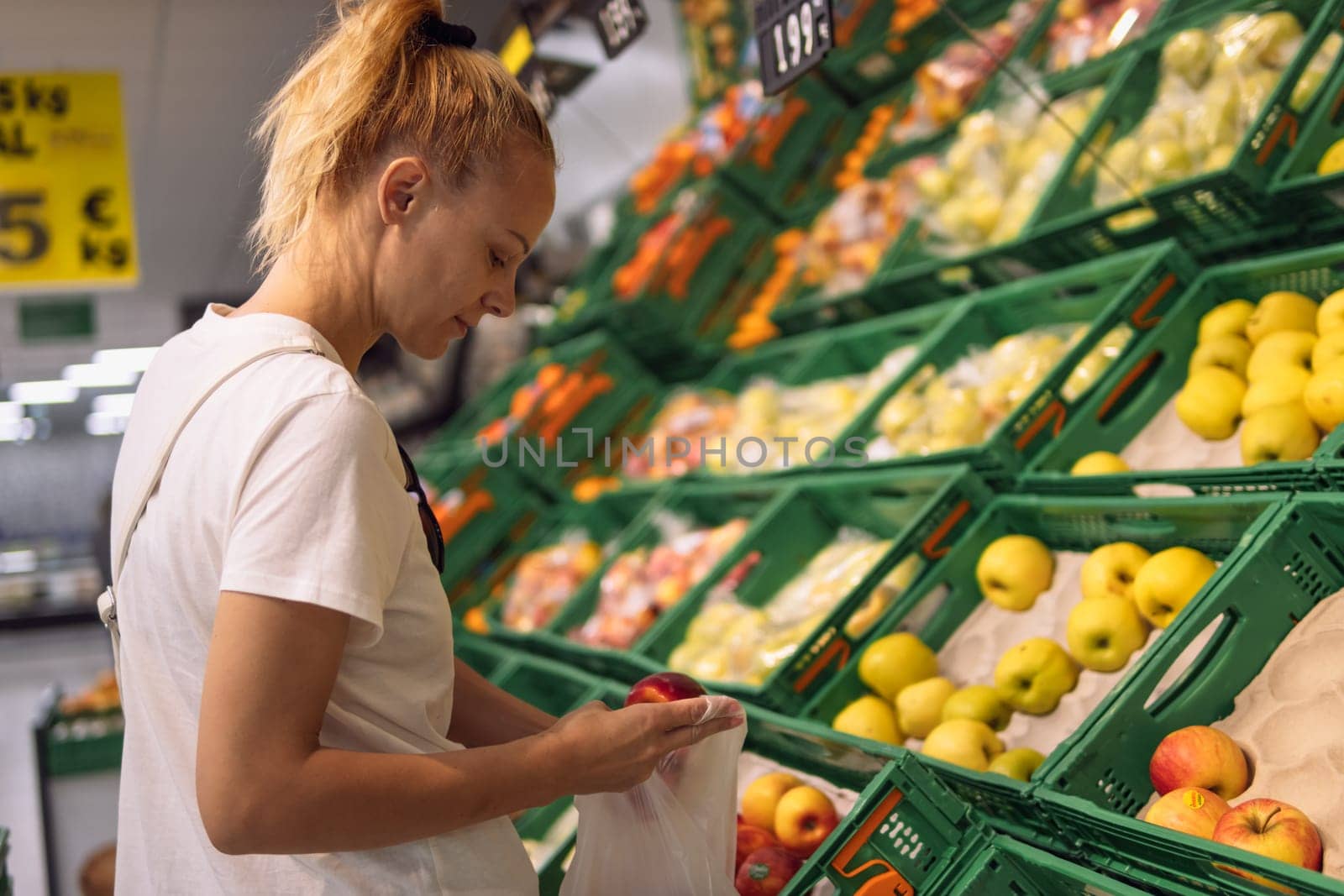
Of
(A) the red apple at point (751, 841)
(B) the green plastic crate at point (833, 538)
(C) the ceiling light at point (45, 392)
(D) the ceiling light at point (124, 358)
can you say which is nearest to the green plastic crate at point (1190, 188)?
(B) the green plastic crate at point (833, 538)

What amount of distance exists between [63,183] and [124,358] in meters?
6.13

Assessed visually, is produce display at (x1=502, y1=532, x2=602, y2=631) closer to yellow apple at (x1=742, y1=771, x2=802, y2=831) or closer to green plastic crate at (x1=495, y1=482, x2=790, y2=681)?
green plastic crate at (x1=495, y1=482, x2=790, y2=681)

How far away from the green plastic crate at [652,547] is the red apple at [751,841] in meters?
0.79

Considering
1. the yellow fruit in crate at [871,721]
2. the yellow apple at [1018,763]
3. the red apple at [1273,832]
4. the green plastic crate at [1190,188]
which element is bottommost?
the yellow fruit in crate at [871,721]

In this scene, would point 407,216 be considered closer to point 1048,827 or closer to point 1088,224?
point 1048,827

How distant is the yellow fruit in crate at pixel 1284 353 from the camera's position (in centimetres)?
210

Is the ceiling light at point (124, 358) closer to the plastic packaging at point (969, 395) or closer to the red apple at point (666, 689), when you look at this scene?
the plastic packaging at point (969, 395)

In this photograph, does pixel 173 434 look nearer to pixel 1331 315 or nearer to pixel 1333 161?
pixel 1331 315

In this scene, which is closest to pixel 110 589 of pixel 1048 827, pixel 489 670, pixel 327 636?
pixel 327 636

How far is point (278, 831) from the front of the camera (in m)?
0.93

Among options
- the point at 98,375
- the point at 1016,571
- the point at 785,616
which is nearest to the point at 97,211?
the point at 785,616

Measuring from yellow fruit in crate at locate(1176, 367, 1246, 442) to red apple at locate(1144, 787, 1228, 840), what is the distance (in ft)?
3.09

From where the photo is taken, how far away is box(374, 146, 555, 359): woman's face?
1.11 meters

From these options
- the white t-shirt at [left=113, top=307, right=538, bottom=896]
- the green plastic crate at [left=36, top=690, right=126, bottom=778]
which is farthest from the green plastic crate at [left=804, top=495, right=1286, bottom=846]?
the green plastic crate at [left=36, top=690, right=126, bottom=778]
